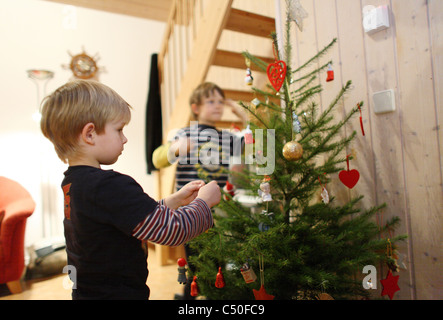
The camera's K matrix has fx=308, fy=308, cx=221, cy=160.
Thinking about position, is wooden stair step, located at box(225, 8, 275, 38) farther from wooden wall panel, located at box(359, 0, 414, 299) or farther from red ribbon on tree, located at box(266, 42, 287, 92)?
red ribbon on tree, located at box(266, 42, 287, 92)

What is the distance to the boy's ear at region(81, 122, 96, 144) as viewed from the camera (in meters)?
0.72

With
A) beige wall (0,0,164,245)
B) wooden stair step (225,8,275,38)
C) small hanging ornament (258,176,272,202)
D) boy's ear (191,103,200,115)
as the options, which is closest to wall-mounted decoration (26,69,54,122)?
beige wall (0,0,164,245)

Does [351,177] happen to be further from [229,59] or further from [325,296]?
[229,59]

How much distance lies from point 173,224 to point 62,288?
2150mm

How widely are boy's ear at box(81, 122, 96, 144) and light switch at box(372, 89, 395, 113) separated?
1.13 metres

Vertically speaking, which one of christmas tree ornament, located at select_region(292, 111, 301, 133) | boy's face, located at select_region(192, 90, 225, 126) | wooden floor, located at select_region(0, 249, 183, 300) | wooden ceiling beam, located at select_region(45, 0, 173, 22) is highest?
wooden ceiling beam, located at select_region(45, 0, 173, 22)

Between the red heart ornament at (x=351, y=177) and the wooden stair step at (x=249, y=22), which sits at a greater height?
the wooden stair step at (x=249, y=22)

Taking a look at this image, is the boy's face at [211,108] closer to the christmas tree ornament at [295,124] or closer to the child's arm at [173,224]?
the christmas tree ornament at [295,124]

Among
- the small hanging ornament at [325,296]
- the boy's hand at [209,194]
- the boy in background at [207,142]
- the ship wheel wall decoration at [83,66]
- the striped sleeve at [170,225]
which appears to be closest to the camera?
the striped sleeve at [170,225]

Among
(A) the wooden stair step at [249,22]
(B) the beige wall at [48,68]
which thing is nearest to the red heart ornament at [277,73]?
(A) the wooden stair step at [249,22]

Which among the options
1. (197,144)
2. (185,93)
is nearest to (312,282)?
(197,144)

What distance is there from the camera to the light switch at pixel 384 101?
4.11 feet

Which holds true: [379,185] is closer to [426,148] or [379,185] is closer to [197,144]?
[426,148]
